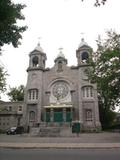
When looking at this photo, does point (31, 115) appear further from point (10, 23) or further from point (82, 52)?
point (10, 23)

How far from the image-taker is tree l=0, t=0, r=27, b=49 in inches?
370

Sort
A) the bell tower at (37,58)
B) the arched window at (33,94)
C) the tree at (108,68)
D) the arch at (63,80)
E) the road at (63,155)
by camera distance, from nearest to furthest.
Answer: the road at (63,155) < the tree at (108,68) < the arch at (63,80) < the arched window at (33,94) < the bell tower at (37,58)

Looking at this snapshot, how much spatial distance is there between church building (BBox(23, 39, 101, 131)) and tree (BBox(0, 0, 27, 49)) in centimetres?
2675

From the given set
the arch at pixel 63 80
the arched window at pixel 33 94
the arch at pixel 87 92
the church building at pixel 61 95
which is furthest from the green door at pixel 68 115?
the arched window at pixel 33 94

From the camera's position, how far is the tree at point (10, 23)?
9405 millimetres

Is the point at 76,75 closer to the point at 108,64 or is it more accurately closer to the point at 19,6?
the point at 108,64

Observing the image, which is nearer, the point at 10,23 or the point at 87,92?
the point at 10,23

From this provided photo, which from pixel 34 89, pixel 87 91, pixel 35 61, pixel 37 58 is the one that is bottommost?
pixel 87 91

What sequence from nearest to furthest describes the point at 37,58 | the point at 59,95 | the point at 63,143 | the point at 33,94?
the point at 63,143
the point at 59,95
the point at 33,94
the point at 37,58

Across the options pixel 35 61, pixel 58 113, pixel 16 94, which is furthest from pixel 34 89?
pixel 16 94

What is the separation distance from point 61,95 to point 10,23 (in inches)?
1237

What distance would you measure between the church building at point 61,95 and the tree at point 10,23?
26.8 m

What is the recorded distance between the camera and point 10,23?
402 inches

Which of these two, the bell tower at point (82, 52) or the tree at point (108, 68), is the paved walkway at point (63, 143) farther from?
the bell tower at point (82, 52)
